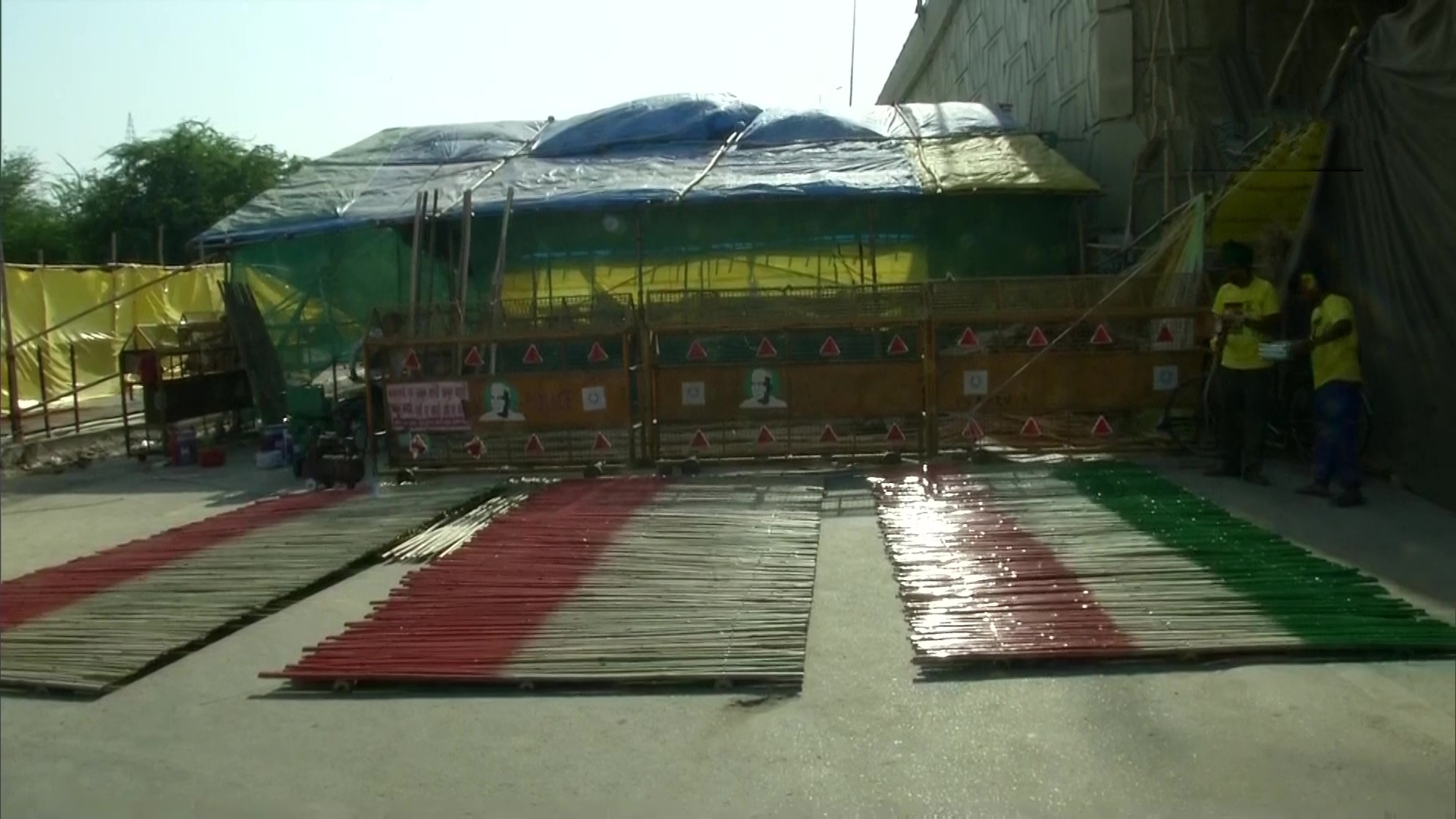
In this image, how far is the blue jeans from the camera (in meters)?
10.5

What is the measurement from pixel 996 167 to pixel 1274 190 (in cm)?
611

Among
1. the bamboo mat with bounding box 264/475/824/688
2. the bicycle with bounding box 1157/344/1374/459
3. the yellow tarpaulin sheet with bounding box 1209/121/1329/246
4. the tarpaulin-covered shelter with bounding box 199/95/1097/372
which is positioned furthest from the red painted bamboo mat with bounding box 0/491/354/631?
the yellow tarpaulin sheet with bounding box 1209/121/1329/246

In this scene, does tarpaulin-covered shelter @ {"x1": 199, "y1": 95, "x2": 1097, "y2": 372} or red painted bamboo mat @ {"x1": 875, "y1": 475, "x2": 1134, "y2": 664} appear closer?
red painted bamboo mat @ {"x1": 875, "y1": 475, "x2": 1134, "y2": 664}

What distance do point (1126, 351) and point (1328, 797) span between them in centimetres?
845

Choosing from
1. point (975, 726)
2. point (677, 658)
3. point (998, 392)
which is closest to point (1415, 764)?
point (975, 726)

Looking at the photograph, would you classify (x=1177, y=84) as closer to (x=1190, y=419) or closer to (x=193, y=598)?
(x=1190, y=419)

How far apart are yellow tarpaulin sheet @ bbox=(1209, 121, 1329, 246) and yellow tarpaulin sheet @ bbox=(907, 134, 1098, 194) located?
4.51 metres

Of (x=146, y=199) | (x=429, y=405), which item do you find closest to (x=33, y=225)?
(x=146, y=199)

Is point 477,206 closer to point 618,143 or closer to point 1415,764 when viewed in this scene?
point 618,143

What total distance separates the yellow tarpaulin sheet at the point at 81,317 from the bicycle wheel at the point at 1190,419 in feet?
42.7

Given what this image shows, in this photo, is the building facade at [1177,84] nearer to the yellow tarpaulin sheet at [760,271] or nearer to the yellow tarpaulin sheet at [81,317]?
the yellow tarpaulin sheet at [760,271]

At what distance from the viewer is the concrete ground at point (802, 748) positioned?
209 inches

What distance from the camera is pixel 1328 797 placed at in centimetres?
511

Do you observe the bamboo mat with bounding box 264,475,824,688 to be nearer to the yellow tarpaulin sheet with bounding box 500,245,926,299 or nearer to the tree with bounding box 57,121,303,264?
the yellow tarpaulin sheet with bounding box 500,245,926,299
